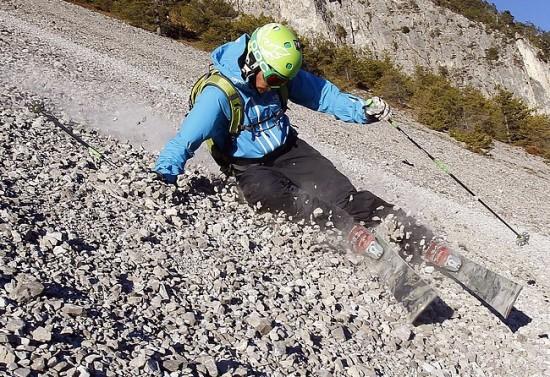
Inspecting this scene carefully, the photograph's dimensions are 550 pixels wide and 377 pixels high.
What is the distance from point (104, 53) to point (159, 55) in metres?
4.82

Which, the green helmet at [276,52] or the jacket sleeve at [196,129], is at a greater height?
the green helmet at [276,52]

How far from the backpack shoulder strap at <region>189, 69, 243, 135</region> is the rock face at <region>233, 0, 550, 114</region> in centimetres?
5090

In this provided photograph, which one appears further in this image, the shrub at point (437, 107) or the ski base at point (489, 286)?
the shrub at point (437, 107)

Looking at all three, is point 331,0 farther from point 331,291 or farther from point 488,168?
point 331,291

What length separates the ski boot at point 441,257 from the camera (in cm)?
562

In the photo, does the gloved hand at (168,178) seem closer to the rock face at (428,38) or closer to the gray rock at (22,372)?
the gray rock at (22,372)

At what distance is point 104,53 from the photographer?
18.8 meters

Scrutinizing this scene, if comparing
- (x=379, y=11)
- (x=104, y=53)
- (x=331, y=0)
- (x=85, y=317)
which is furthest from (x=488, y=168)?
(x=379, y=11)

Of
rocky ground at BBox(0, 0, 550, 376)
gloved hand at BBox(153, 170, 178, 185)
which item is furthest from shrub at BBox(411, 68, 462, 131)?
gloved hand at BBox(153, 170, 178, 185)

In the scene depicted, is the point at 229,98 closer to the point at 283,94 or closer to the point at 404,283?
the point at 283,94

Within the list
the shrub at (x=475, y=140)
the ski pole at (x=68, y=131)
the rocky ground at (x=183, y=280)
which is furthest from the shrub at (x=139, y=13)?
the ski pole at (x=68, y=131)

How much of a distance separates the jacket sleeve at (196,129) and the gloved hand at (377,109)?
6.25 feet

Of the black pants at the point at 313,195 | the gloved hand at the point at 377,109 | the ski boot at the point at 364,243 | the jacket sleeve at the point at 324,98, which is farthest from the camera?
the jacket sleeve at the point at 324,98

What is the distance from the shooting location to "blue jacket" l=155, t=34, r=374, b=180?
5613 mm
